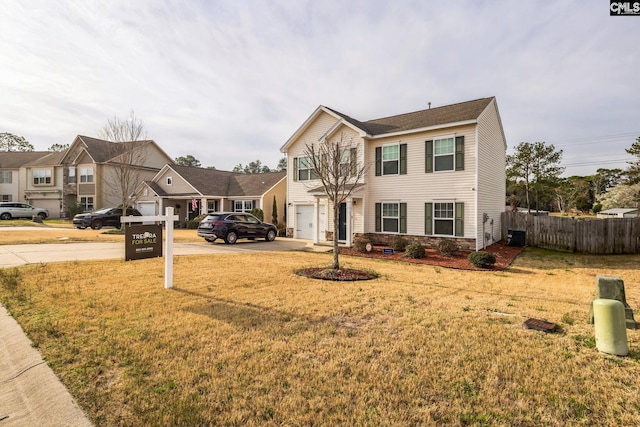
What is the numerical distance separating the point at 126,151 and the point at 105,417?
89.4ft

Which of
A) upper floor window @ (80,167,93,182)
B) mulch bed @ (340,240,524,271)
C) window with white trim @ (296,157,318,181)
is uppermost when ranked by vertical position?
upper floor window @ (80,167,93,182)

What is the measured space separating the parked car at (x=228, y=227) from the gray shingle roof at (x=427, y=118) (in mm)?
8015

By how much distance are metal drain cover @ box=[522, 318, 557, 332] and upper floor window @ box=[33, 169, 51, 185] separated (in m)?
47.9

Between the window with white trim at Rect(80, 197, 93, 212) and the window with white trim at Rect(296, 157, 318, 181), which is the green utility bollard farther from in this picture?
the window with white trim at Rect(80, 197, 93, 212)

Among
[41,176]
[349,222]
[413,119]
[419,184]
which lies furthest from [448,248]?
[41,176]

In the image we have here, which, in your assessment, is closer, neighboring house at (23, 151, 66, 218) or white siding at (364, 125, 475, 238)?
white siding at (364, 125, 475, 238)

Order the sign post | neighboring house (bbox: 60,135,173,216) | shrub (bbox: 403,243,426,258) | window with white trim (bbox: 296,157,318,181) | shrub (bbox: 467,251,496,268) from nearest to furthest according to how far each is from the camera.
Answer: the sign post < shrub (bbox: 467,251,496,268) < shrub (bbox: 403,243,426,258) < window with white trim (bbox: 296,157,318,181) < neighboring house (bbox: 60,135,173,216)

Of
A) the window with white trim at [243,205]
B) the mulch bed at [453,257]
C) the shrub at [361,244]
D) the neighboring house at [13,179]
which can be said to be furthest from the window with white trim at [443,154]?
the neighboring house at [13,179]

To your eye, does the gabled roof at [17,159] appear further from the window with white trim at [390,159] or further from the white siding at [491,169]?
the white siding at [491,169]

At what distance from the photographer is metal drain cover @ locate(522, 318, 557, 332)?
4.98 metres

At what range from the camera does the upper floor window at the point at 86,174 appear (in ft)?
114

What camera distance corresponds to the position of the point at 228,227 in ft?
57.0

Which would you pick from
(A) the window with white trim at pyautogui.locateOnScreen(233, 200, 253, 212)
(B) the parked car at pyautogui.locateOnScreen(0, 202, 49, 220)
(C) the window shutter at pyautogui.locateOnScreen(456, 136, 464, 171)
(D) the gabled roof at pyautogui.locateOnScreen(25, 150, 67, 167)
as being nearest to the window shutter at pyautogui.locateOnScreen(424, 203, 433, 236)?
(C) the window shutter at pyautogui.locateOnScreen(456, 136, 464, 171)

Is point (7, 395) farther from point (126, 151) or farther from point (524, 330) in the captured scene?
point (126, 151)
